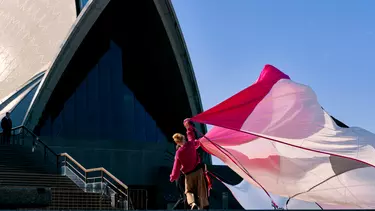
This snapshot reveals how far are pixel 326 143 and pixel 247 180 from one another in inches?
64.0

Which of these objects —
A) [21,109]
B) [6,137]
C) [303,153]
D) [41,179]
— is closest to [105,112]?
[21,109]

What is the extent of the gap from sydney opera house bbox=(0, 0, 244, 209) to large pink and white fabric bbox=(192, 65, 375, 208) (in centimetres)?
1418

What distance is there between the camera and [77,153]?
84.6 ft

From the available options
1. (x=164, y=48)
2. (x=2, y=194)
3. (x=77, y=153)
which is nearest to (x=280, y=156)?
(x=2, y=194)

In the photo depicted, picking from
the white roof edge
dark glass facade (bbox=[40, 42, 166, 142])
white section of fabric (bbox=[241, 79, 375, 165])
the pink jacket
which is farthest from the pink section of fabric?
dark glass facade (bbox=[40, 42, 166, 142])

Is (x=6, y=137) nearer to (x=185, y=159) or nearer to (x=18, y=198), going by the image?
(x=18, y=198)

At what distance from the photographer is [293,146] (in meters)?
11.7

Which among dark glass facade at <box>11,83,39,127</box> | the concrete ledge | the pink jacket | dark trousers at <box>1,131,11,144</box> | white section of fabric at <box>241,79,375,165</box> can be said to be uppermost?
dark glass facade at <box>11,83,39,127</box>

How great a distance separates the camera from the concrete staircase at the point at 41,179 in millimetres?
17656

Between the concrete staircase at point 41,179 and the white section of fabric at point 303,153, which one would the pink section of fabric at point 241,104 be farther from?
the concrete staircase at point 41,179

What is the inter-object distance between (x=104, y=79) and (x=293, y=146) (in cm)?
Answer: 2036

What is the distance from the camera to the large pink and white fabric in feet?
38.1

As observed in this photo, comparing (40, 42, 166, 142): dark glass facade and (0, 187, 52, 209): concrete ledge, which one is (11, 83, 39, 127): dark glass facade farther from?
(0, 187, 52, 209): concrete ledge

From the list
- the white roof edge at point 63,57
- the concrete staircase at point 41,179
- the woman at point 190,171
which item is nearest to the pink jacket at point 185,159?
the woman at point 190,171
